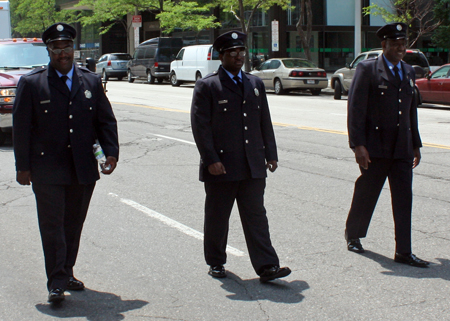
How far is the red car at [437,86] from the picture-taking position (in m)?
18.4

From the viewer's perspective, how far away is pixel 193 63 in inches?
1196

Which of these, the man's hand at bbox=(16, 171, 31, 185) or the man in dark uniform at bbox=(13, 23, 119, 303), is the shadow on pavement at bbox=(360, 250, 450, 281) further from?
the man's hand at bbox=(16, 171, 31, 185)

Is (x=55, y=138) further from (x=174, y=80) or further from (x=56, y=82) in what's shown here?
(x=174, y=80)

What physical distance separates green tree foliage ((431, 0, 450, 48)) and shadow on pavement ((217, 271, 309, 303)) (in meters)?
29.4

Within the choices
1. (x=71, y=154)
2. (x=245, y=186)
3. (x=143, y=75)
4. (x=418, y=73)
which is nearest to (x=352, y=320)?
(x=245, y=186)

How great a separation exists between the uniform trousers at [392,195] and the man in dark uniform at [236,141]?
0.98 meters

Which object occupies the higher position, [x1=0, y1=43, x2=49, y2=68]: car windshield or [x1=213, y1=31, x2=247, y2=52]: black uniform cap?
[x1=0, y1=43, x2=49, y2=68]: car windshield

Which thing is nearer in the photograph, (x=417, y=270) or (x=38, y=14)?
(x=417, y=270)

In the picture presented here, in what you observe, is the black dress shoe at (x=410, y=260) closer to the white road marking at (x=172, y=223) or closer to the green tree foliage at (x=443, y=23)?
the white road marking at (x=172, y=223)

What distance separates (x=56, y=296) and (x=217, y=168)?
1.35 m

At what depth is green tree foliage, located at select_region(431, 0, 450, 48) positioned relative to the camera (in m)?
31.6

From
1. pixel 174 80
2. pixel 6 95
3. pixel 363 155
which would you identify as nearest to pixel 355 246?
pixel 363 155

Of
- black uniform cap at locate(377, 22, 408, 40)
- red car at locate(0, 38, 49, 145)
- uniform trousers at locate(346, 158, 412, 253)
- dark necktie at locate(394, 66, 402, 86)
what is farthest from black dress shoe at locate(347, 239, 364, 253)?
red car at locate(0, 38, 49, 145)

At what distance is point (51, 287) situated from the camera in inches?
170
